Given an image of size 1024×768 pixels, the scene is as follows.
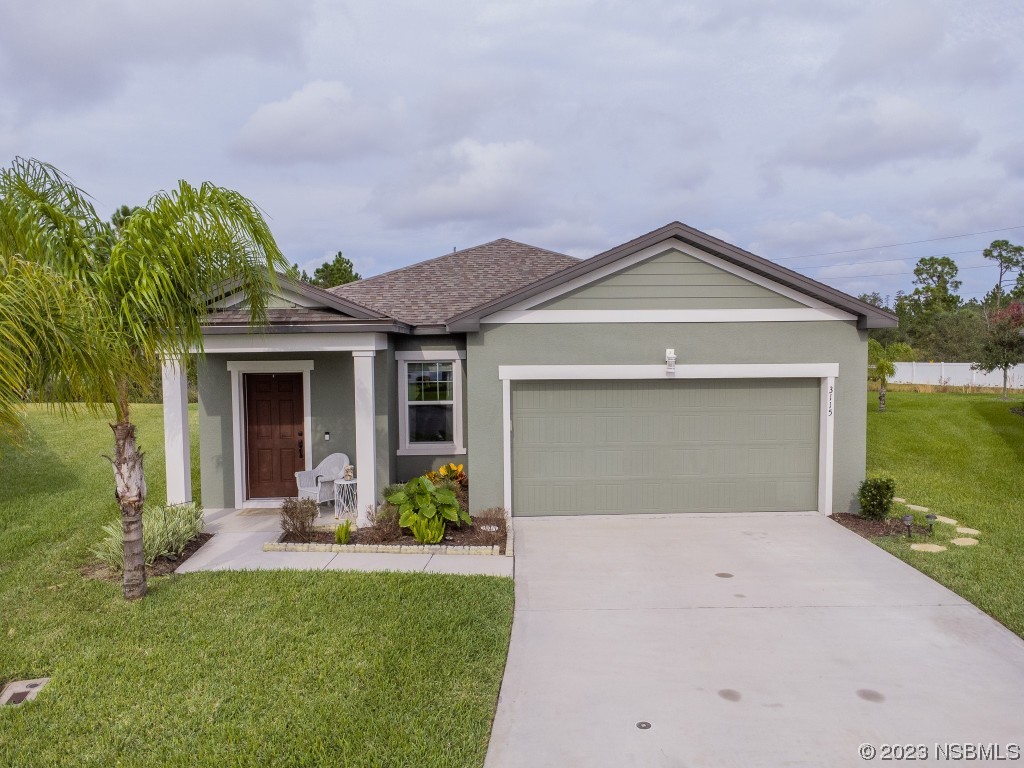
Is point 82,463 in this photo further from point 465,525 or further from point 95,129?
point 465,525

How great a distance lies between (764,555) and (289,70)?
13.0 meters

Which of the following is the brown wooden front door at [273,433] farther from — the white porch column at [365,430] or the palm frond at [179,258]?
the palm frond at [179,258]

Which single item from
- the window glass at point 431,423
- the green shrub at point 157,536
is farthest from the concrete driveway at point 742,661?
the green shrub at point 157,536

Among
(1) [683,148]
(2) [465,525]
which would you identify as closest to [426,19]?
(2) [465,525]

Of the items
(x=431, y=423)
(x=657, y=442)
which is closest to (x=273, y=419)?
(x=431, y=423)

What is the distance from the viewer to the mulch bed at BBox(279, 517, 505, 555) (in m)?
8.66

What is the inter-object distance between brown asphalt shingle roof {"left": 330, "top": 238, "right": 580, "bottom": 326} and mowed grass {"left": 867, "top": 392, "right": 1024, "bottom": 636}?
732cm

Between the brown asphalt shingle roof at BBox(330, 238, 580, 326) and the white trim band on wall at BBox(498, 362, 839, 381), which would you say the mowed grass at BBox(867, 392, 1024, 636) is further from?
the brown asphalt shingle roof at BBox(330, 238, 580, 326)

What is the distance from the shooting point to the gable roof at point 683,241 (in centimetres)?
936

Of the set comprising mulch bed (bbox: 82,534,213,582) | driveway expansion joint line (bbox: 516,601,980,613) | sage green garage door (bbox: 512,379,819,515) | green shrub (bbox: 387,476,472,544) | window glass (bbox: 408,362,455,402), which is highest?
window glass (bbox: 408,362,455,402)

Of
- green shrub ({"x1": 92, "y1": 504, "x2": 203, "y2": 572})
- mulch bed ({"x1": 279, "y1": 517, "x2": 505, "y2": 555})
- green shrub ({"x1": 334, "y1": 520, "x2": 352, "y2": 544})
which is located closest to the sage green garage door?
mulch bed ({"x1": 279, "y1": 517, "x2": 505, "y2": 555})

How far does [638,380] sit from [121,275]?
681cm

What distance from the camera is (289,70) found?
1383 cm

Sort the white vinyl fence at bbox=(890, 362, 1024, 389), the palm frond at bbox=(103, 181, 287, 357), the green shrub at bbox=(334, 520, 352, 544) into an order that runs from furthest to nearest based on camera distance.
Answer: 1. the white vinyl fence at bbox=(890, 362, 1024, 389)
2. the green shrub at bbox=(334, 520, 352, 544)
3. the palm frond at bbox=(103, 181, 287, 357)
